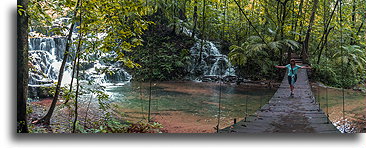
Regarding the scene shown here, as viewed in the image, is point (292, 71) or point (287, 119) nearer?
point (287, 119)

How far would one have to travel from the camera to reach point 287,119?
2754 millimetres

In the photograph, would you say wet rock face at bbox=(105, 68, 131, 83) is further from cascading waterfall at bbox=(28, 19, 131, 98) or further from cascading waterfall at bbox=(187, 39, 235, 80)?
cascading waterfall at bbox=(187, 39, 235, 80)

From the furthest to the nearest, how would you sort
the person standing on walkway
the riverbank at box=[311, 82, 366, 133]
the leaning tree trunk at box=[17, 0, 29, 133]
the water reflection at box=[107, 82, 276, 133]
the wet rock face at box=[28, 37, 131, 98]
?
the person standing on walkway → the water reflection at box=[107, 82, 276, 133] → the riverbank at box=[311, 82, 366, 133] → the wet rock face at box=[28, 37, 131, 98] → the leaning tree trunk at box=[17, 0, 29, 133]

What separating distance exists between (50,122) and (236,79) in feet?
8.14

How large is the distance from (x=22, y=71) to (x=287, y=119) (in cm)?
295

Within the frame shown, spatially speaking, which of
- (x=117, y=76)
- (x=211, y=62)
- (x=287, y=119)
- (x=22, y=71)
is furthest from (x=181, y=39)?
(x=22, y=71)

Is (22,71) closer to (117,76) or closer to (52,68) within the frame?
(52,68)

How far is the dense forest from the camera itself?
2459 mm

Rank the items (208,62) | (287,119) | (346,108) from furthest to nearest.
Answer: (208,62) → (346,108) → (287,119)

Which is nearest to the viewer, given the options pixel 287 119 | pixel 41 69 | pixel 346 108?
pixel 287 119

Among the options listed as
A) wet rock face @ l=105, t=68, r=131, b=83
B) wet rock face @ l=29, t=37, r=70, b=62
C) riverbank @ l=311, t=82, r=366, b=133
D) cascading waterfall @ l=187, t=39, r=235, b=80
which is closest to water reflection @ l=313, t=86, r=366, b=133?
riverbank @ l=311, t=82, r=366, b=133

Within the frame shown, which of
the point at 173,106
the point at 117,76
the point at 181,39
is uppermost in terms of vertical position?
the point at 181,39

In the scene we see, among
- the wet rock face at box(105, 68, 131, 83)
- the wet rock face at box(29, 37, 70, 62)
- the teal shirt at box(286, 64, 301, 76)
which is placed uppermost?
the wet rock face at box(29, 37, 70, 62)

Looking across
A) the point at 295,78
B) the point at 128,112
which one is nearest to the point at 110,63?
the point at 128,112
